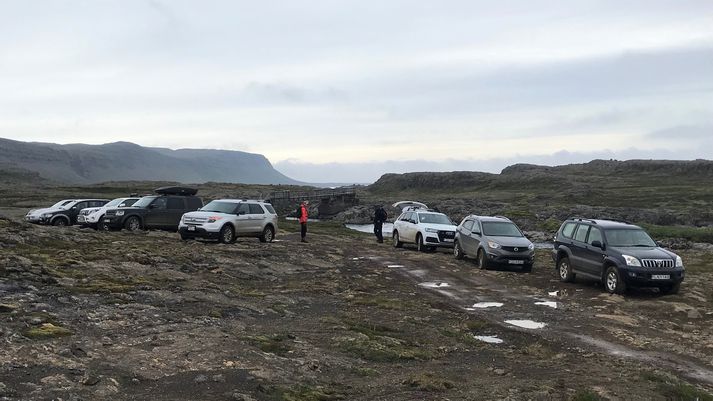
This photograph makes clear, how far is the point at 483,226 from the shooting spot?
70.1ft

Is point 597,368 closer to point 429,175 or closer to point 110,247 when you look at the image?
point 110,247

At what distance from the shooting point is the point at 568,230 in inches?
697

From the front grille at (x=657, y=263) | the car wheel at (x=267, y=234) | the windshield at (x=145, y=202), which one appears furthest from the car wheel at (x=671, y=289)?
the windshield at (x=145, y=202)

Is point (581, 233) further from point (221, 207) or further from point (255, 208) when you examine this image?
point (221, 207)

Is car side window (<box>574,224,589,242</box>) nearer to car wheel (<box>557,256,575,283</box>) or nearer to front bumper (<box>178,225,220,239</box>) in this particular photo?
car wheel (<box>557,256,575,283</box>)

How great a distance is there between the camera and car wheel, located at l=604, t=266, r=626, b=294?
1472 centimetres

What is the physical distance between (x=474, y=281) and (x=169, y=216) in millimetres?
14690

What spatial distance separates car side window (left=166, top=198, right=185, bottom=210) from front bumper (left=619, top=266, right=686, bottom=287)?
18858mm

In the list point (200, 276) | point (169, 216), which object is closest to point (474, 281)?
point (200, 276)

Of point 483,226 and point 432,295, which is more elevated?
point 483,226

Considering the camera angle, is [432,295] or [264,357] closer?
[264,357]

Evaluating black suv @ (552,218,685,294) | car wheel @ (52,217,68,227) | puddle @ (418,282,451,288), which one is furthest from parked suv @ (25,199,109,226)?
black suv @ (552,218,685,294)

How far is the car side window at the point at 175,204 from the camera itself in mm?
26205

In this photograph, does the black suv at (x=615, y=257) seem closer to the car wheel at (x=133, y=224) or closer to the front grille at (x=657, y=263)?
the front grille at (x=657, y=263)
